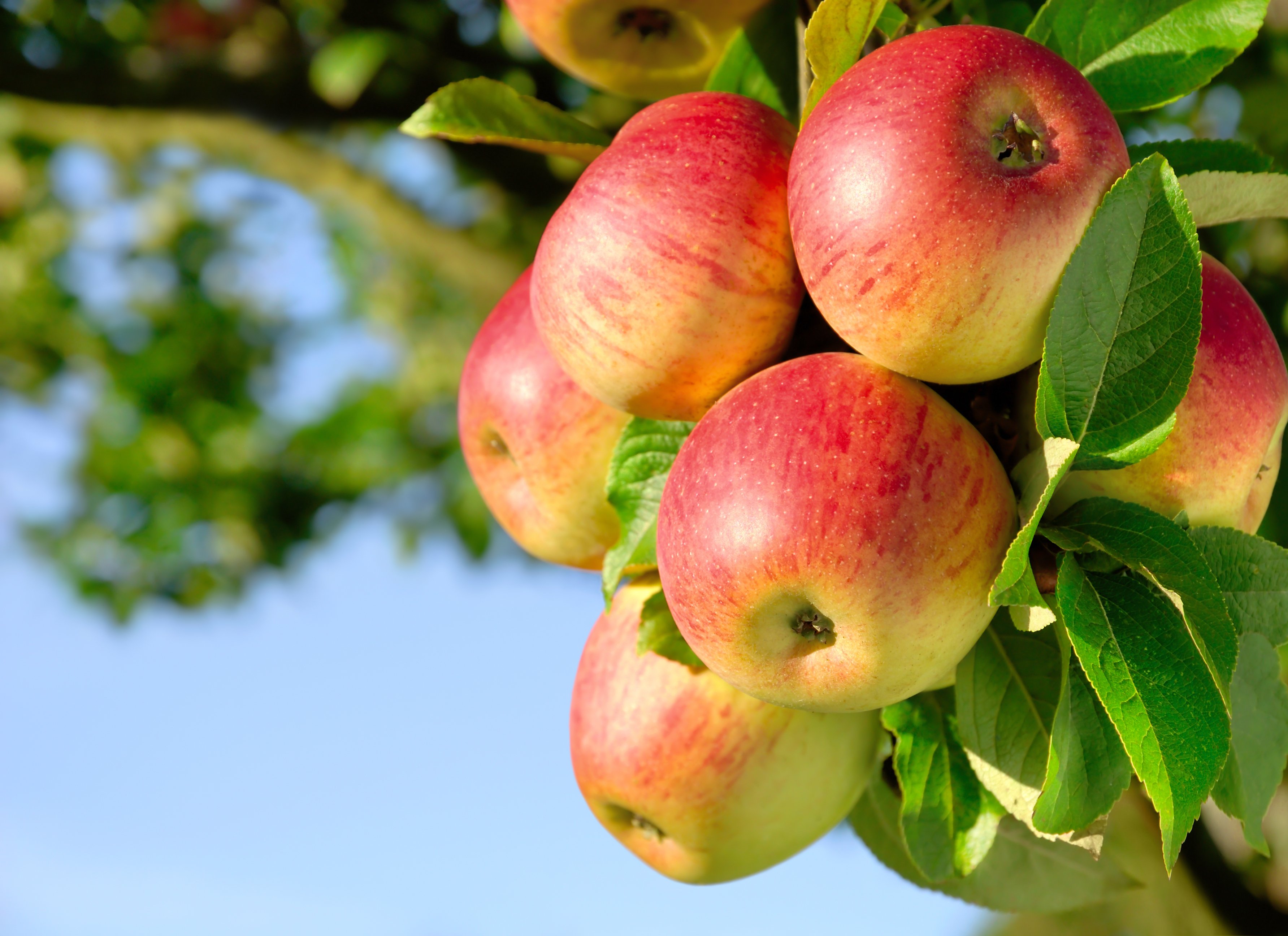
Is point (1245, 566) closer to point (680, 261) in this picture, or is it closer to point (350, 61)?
point (680, 261)

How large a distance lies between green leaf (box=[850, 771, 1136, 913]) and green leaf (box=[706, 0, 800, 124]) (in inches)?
25.2

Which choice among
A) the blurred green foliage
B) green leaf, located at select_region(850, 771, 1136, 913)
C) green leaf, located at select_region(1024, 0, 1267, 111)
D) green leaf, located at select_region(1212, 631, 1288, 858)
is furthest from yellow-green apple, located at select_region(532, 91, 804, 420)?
the blurred green foliage

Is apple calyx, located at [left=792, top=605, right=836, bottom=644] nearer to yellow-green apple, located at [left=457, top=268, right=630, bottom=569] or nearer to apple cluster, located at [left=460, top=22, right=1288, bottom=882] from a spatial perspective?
apple cluster, located at [left=460, top=22, right=1288, bottom=882]

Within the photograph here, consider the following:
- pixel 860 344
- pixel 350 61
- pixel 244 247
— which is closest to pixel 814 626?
pixel 860 344

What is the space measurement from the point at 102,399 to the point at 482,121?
2783mm

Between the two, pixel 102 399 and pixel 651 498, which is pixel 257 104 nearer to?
pixel 651 498

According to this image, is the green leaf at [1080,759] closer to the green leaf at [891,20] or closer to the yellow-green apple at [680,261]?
the yellow-green apple at [680,261]

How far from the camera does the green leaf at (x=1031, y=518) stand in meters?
0.62

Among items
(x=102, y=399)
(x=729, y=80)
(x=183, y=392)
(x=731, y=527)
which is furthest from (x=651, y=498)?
(x=102, y=399)

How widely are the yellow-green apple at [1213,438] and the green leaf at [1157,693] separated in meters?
0.07

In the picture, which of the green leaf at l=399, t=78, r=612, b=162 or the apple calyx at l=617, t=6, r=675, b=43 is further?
the apple calyx at l=617, t=6, r=675, b=43

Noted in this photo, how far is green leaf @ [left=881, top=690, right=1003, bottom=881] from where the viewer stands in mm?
865

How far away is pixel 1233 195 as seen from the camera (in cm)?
75

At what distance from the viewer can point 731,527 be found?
688 mm
